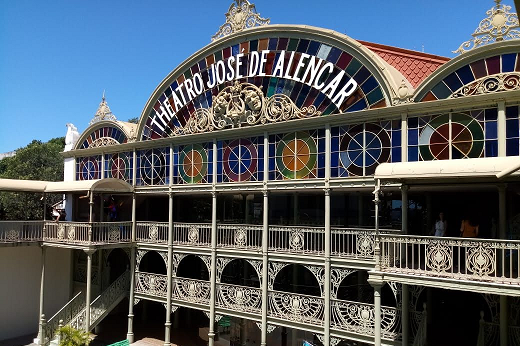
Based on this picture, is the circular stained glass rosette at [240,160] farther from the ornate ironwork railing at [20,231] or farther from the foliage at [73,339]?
the ornate ironwork railing at [20,231]

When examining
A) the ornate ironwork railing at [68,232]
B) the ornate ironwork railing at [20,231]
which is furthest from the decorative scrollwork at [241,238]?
the ornate ironwork railing at [20,231]

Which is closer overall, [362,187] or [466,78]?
[466,78]

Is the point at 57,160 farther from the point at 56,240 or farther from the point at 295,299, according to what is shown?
the point at 295,299

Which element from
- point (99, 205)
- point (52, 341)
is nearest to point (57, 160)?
point (99, 205)

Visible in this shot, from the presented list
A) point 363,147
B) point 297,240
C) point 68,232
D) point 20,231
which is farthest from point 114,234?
point 363,147

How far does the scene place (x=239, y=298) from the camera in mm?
17938

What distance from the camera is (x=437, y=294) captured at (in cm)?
1619

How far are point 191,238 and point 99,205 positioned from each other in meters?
7.64

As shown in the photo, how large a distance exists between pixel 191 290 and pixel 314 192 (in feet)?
22.2

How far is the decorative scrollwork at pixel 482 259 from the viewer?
1093 centimetres

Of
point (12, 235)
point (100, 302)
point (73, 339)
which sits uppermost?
point (12, 235)

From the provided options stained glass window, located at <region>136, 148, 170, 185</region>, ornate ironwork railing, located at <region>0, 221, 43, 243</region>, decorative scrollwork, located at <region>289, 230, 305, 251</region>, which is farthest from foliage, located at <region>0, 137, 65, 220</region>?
decorative scrollwork, located at <region>289, 230, 305, 251</region>

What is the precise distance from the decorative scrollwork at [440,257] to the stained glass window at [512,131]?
11.4 feet

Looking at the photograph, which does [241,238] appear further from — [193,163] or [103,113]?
[103,113]
